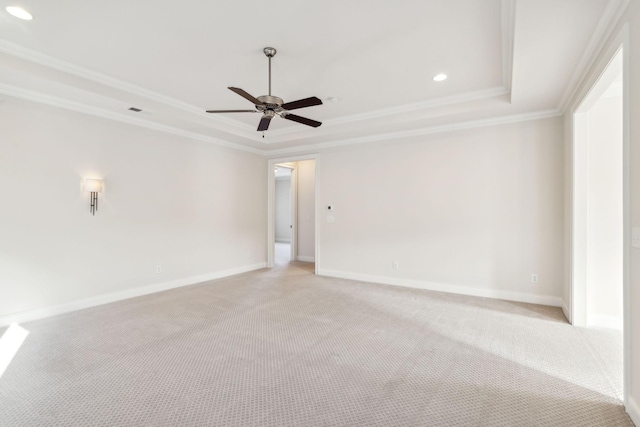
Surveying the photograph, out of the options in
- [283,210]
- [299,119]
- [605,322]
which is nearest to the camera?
→ [299,119]

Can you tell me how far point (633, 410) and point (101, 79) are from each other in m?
5.39

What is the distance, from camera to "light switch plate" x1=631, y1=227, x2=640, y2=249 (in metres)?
1.79

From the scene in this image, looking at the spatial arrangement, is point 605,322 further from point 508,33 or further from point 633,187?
point 508,33

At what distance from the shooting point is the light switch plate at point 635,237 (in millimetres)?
1789

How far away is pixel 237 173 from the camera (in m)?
6.09

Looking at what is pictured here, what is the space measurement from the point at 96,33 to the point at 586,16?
3.79m

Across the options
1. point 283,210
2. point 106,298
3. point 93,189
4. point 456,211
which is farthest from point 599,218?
point 283,210

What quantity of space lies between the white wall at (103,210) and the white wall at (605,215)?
17.9ft

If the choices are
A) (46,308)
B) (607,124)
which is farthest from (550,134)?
(46,308)

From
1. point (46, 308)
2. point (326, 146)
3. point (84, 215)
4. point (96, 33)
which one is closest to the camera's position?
point (96, 33)

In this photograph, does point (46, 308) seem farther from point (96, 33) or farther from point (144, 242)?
point (96, 33)

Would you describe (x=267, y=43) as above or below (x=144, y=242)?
above

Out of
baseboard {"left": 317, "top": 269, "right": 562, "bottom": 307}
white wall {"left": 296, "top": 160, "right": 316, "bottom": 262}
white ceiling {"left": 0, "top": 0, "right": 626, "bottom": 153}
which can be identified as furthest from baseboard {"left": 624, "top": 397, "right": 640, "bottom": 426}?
white wall {"left": 296, "top": 160, "right": 316, "bottom": 262}

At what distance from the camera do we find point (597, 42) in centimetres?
237
